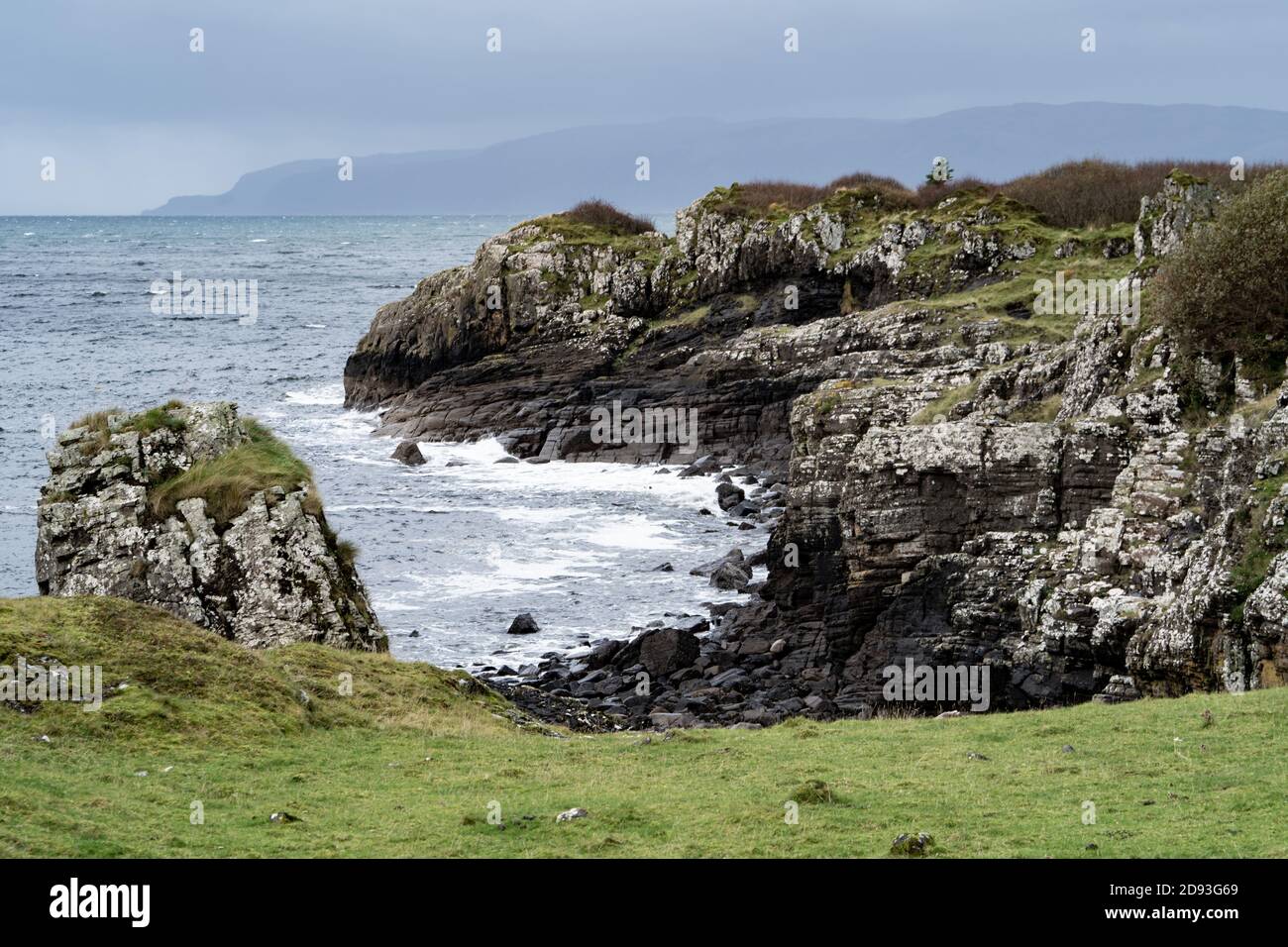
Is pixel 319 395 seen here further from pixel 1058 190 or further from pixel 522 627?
pixel 522 627

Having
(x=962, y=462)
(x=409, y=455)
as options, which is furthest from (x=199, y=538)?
(x=409, y=455)

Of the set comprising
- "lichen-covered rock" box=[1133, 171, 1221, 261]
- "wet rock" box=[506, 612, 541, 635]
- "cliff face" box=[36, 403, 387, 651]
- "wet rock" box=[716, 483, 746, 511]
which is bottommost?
"wet rock" box=[506, 612, 541, 635]

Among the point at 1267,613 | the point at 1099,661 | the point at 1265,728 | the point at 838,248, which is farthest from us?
the point at 838,248

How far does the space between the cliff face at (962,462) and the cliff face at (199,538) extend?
1109 centimetres

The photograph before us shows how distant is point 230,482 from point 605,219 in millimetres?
72288

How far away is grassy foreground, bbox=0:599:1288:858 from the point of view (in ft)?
54.2

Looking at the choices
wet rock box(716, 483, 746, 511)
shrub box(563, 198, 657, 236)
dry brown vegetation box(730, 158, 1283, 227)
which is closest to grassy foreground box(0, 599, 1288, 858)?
wet rock box(716, 483, 746, 511)

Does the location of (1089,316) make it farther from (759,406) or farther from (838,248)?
(838,248)

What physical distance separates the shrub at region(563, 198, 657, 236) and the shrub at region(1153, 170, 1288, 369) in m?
64.9

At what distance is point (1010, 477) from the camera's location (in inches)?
1619

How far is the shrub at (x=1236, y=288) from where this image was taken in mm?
37781

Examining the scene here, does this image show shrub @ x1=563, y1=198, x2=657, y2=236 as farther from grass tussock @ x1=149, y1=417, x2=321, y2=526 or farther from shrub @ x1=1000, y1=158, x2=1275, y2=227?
grass tussock @ x1=149, y1=417, x2=321, y2=526
